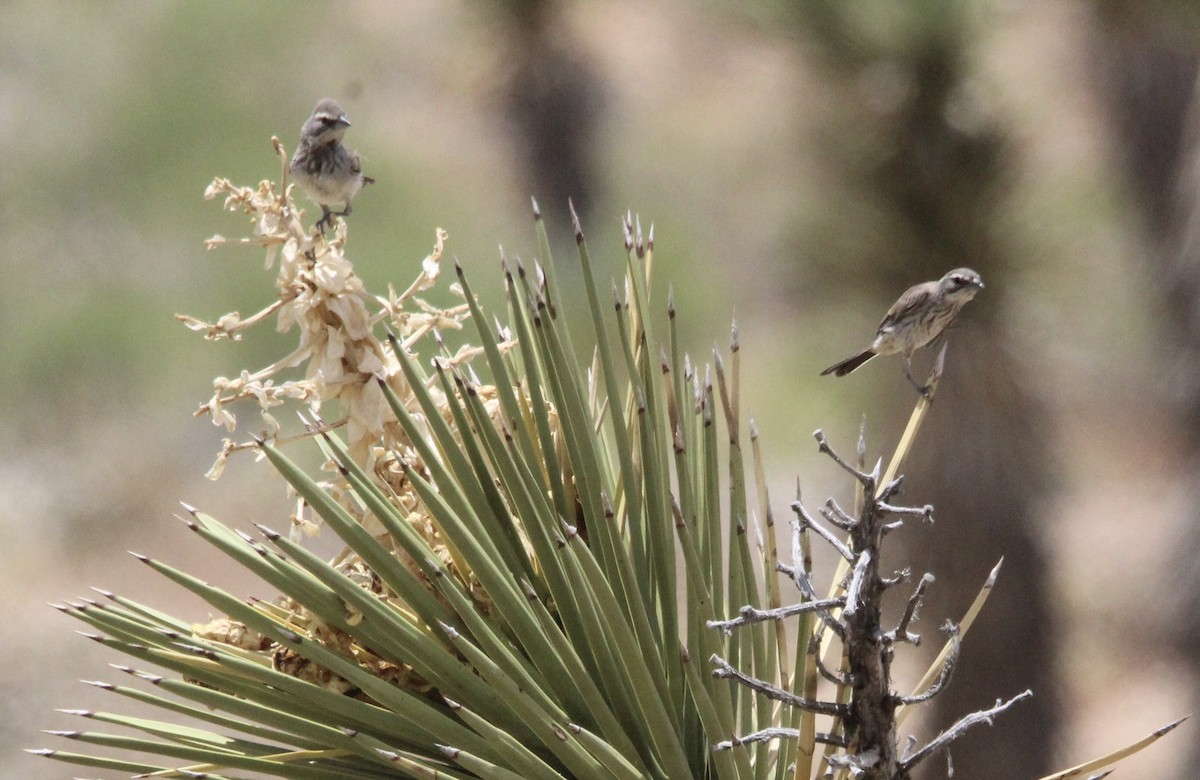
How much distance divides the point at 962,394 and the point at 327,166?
3.83 m

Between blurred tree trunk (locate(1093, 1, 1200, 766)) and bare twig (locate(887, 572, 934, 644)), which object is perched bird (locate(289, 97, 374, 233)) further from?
blurred tree trunk (locate(1093, 1, 1200, 766))

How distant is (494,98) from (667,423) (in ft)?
36.4

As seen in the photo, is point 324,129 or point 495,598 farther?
point 324,129

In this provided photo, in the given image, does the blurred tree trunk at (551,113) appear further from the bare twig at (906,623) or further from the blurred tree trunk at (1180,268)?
the bare twig at (906,623)

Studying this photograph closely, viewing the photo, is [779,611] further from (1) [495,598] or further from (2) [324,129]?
(2) [324,129]

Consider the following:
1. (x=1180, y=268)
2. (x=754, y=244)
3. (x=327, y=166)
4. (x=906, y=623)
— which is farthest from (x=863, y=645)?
(x=754, y=244)

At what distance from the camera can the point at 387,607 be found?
1.14 m

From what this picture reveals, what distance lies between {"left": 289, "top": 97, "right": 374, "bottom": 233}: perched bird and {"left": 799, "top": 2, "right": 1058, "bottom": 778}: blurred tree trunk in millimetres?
3381

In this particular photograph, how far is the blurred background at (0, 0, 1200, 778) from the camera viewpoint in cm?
496

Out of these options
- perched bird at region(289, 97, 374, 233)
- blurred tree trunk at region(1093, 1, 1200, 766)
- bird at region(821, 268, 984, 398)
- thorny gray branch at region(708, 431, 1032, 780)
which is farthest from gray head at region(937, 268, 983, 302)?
blurred tree trunk at region(1093, 1, 1200, 766)

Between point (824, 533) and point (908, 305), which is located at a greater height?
point (908, 305)

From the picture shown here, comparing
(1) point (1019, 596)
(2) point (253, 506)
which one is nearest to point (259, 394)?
(1) point (1019, 596)

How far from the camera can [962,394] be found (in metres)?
5.10

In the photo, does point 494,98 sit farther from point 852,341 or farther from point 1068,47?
point 852,341
